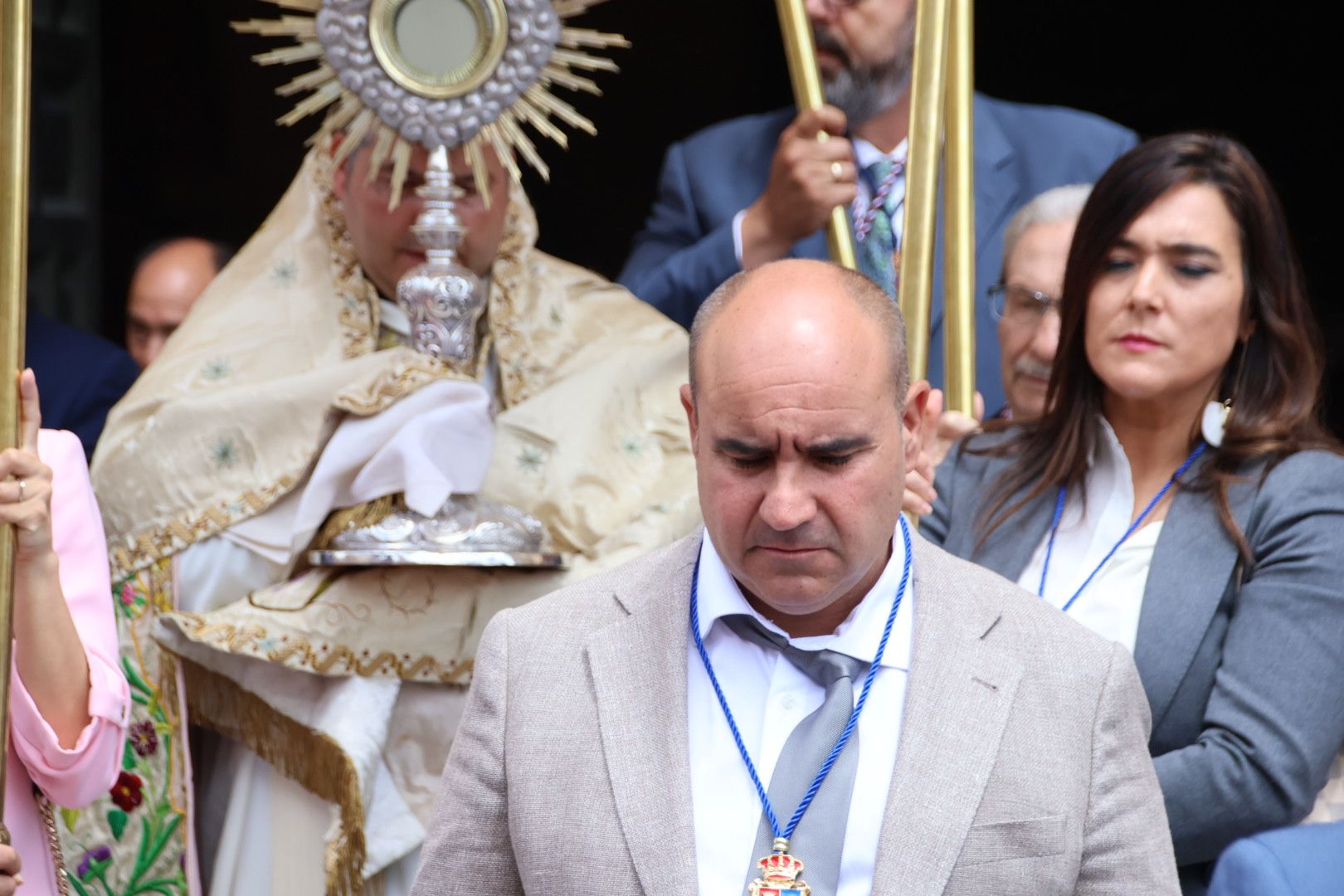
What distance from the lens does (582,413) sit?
13.4ft

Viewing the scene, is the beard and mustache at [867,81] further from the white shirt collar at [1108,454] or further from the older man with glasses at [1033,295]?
the white shirt collar at [1108,454]

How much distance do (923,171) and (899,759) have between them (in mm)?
1333

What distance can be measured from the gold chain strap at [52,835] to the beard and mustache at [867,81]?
7.54 feet

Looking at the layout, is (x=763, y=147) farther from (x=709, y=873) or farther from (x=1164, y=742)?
(x=709, y=873)

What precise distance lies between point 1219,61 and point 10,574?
394 cm

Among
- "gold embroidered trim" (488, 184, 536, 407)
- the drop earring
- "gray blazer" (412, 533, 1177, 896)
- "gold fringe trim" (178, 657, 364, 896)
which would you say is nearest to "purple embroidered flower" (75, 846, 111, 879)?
"gold fringe trim" (178, 657, 364, 896)

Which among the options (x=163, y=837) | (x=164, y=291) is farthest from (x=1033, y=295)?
(x=164, y=291)

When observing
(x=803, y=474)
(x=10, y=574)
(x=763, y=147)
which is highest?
(x=763, y=147)

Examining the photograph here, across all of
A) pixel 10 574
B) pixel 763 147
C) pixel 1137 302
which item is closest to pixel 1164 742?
pixel 1137 302

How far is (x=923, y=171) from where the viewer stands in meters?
3.49

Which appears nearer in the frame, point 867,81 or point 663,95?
point 867,81

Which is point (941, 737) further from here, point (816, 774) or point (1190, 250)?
point (1190, 250)

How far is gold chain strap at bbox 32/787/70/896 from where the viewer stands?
3.04 m

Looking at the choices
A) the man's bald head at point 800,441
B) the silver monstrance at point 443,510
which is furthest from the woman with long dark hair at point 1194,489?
the man's bald head at point 800,441
